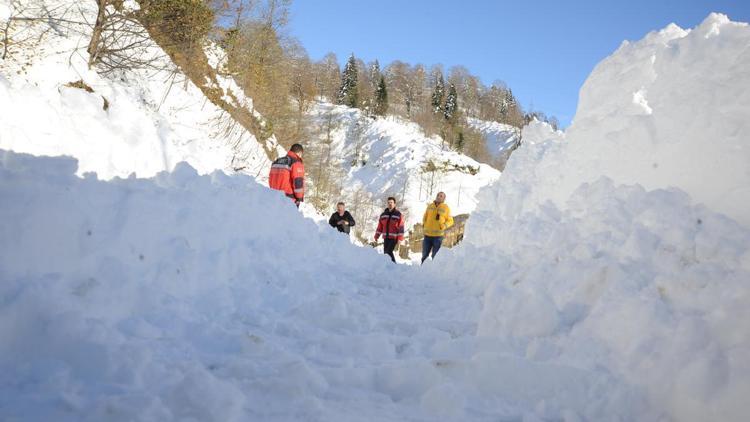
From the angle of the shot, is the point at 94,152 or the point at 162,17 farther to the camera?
the point at 162,17

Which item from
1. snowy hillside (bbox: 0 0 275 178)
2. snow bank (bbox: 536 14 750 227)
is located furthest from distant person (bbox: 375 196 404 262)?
snow bank (bbox: 536 14 750 227)

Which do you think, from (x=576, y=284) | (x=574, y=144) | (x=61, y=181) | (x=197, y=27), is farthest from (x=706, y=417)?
(x=197, y=27)

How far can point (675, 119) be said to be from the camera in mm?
4586

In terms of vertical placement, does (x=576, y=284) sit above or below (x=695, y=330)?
above

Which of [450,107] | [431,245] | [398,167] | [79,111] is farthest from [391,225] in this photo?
[450,107]

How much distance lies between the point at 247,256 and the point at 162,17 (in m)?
9.16

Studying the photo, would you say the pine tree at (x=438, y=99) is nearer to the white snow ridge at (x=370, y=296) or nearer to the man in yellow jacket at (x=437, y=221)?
the man in yellow jacket at (x=437, y=221)

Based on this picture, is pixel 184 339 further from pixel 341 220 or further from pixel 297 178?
pixel 341 220

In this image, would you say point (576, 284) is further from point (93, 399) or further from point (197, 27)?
point (197, 27)

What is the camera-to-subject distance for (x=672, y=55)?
197 inches

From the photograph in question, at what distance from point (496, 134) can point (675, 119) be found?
8386 centimetres

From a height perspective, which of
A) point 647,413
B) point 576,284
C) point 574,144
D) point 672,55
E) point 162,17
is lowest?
point 647,413

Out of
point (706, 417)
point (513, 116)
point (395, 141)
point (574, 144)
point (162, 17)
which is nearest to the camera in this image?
point (706, 417)

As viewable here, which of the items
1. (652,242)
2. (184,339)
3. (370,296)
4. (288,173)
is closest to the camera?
(184,339)
